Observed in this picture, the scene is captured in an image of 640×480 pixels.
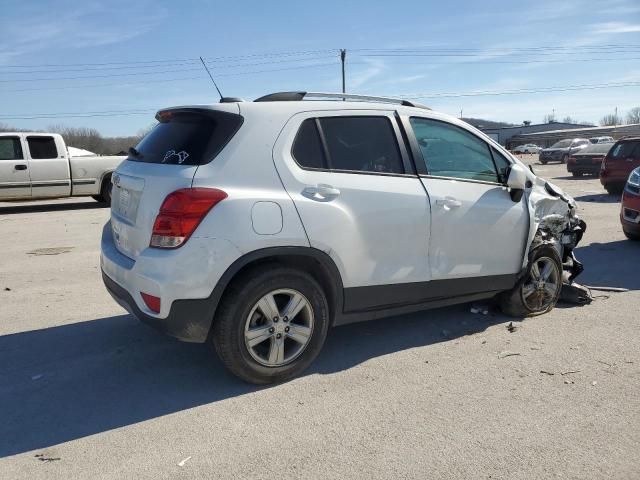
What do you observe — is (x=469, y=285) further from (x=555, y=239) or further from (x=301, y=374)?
(x=301, y=374)

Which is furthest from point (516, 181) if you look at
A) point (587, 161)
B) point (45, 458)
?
point (587, 161)

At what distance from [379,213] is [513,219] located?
Result: 1406mm

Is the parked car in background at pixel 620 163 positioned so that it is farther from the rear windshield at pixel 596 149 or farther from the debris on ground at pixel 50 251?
the debris on ground at pixel 50 251

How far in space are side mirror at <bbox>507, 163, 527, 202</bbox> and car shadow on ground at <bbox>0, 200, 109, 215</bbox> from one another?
12886 millimetres

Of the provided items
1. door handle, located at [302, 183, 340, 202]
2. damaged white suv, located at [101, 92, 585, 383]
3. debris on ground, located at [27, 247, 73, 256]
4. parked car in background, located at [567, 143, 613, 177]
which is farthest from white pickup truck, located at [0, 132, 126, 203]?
parked car in background, located at [567, 143, 613, 177]

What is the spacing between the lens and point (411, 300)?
14.3ft

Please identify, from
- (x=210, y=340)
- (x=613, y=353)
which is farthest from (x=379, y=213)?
(x=613, y=353)

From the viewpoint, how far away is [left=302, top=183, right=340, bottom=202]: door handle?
378 cm

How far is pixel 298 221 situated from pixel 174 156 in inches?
36.2

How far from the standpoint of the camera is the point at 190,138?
379 cm

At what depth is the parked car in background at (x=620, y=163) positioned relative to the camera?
604 inches

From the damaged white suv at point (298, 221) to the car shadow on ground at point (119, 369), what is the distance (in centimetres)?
36

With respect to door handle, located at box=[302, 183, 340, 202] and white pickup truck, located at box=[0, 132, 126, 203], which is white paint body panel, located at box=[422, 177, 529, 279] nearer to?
door handle, located at box=[302, 183, 340, 202]

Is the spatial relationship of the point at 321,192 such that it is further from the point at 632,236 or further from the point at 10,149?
the point at 10,149
